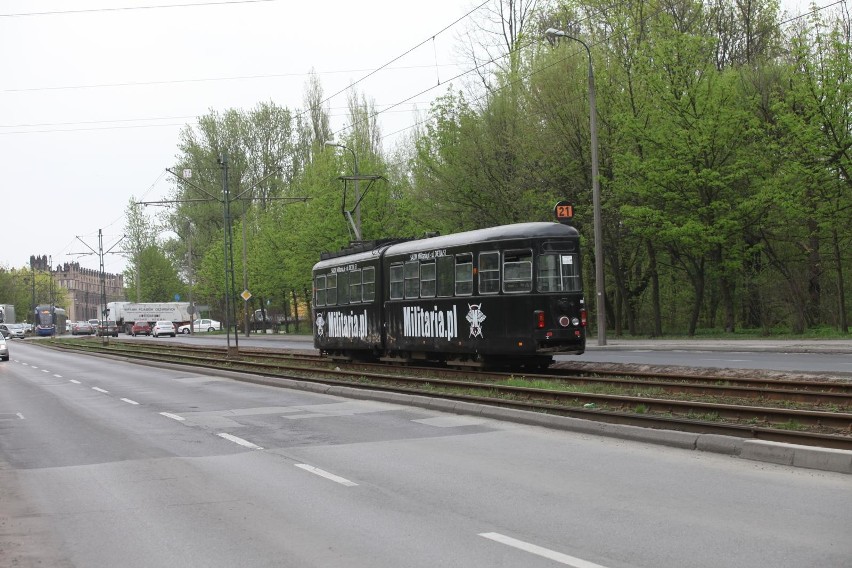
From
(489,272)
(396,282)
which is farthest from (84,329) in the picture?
(489,272)

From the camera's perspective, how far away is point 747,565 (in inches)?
236

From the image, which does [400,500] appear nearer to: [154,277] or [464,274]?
[464,274]

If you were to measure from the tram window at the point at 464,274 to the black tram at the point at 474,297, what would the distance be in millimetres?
24

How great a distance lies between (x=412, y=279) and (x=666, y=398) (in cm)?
1110

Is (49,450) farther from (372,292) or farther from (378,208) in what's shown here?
(378,208)

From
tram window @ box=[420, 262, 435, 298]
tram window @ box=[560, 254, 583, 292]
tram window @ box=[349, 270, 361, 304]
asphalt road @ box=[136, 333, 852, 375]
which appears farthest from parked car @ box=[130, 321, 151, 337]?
tram window @ box=[560, 254, 583, 292]

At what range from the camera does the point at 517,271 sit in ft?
70.5

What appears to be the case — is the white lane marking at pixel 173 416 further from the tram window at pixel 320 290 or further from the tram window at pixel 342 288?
the tram window at pixel 320 290

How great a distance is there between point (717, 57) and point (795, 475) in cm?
3692

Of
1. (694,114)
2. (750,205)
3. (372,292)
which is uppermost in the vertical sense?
(694,114)

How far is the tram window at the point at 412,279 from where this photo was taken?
24859 millimetres

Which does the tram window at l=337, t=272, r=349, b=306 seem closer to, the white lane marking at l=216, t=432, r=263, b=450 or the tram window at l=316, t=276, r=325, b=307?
the tram window at l=316, t=276, r=325, b=307

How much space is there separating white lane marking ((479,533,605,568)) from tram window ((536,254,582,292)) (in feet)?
47.4

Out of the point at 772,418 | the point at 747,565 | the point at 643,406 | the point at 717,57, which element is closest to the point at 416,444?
the point at 643,406
